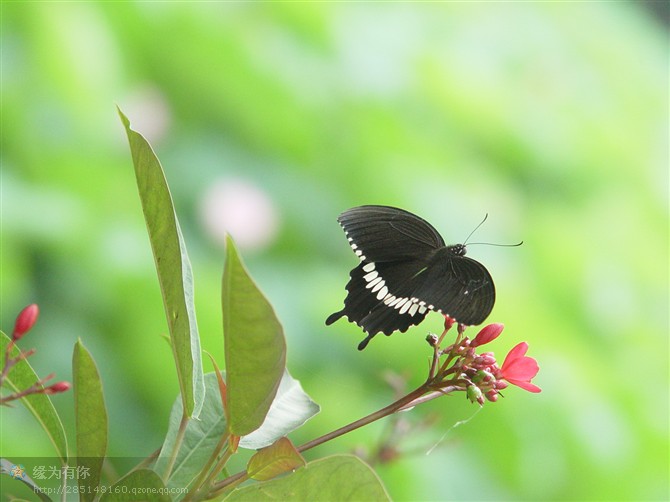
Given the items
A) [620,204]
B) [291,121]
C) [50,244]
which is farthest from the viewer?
[620,204]

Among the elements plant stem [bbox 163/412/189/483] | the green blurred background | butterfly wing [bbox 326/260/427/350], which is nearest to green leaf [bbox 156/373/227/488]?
plant stem [bbox 163/412/189/483]

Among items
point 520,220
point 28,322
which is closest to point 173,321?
point 28,322

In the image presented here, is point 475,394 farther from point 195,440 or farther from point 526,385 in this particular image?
point 195,440

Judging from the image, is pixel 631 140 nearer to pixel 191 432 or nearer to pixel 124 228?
pixel 124 228

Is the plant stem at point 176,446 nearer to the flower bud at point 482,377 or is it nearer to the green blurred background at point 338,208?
Answer: the flower bud at point 482,377

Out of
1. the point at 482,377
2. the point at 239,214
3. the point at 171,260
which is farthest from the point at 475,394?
the point at 239,214

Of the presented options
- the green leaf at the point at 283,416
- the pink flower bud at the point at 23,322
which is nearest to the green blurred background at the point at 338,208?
the green leaf at the point at 283,416
